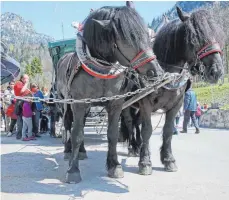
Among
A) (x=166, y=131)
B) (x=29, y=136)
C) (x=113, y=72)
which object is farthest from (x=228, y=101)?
(x=113, y=72)

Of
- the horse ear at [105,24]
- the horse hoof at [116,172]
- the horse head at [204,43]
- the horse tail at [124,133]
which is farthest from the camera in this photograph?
the horse tail at [124,133]

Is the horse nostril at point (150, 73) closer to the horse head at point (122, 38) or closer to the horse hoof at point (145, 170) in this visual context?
the horse head at point (122, 38)

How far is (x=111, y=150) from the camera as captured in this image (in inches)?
195

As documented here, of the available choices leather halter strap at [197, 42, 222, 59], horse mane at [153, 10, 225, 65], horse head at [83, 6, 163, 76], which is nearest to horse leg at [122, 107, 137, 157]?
horse mane at [153, 10, 225, 65]

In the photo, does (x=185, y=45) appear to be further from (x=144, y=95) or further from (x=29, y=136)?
(x=29, y=136)

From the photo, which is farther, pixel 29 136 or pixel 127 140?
pixel 29 136

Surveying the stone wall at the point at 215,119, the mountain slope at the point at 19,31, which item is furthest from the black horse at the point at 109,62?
the stone wall at the point at 215,119

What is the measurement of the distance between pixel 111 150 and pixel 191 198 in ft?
5.10

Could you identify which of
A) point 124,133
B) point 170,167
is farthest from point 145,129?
point 124,133

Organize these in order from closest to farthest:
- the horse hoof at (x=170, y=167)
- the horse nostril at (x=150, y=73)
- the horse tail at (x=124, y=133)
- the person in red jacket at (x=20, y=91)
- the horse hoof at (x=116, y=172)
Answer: the horse nostril at (x=150, y=73) → the horse hoof at (x=116, y=172) → the horse hoof at (x=170, y=167) → the horse tail at (x=124, y=133) → the person in red jacket at (x=20, y=91)

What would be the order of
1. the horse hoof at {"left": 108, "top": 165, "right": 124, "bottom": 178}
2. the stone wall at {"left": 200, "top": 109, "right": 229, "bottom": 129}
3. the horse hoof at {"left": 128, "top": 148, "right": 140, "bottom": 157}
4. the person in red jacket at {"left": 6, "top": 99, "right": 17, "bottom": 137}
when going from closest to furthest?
the horse hoof at {"left": 108, "top": 165, "right": 124, "bottom": 178}, the horse hoof at {"left": 128, "top": 148, "right": 140, "bottom": 157}, the person in red jacket at {"left": 6, "top": 99, "right": 17, "bottom": 137}, the stone wall at {"left": 200, "top": 109, "right": 229, "bottom": 129}

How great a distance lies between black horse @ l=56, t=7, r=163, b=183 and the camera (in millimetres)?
3984

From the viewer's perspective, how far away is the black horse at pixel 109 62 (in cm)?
398

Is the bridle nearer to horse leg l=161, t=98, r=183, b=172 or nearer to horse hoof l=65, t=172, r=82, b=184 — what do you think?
horse leg l=161, t=98, r=183, b=172
